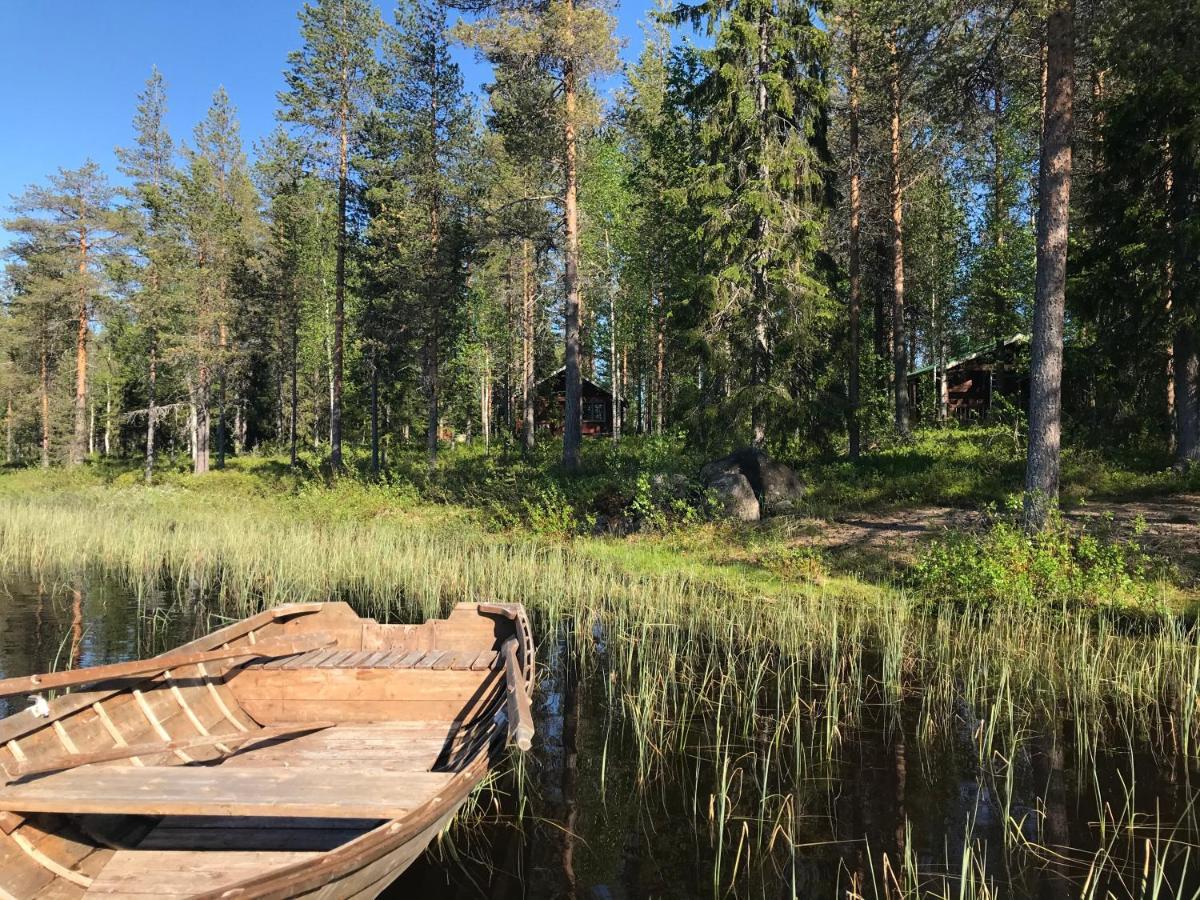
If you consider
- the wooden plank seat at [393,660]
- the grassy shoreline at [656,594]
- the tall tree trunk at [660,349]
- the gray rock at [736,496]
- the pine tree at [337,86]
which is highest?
the pine tree at [337,86]

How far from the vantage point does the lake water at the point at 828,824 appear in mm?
4043

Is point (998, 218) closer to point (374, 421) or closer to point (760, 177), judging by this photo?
point (760, 177)

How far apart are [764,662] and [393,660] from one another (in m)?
3.38

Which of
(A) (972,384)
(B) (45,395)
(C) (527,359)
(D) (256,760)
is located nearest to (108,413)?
(B) (45,395)

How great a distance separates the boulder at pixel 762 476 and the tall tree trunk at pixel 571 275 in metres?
5.28

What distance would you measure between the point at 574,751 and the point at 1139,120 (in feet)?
58.7

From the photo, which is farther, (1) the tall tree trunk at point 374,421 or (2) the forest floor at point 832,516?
(1) the tall tree trunk at point 374,421

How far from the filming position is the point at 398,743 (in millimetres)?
5117

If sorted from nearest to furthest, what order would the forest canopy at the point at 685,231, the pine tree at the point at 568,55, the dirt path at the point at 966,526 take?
the dirt path at the point at 966,526, the forest canopy at the point at 685,231, the pine tree at the point at 568,55

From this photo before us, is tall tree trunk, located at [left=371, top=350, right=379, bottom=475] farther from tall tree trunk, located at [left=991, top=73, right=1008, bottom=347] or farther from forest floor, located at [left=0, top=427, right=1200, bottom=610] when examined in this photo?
tall tree trunk, located at [left=991, top=73, right=1008, bottom=347]

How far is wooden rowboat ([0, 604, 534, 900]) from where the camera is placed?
3.18 meters

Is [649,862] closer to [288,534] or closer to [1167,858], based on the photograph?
[1167,858]

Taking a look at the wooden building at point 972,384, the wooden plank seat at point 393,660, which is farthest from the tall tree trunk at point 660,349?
the wooden plank seat at point 393,660

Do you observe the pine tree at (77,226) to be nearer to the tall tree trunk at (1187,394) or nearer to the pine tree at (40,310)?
the pine tree at (40,310)
